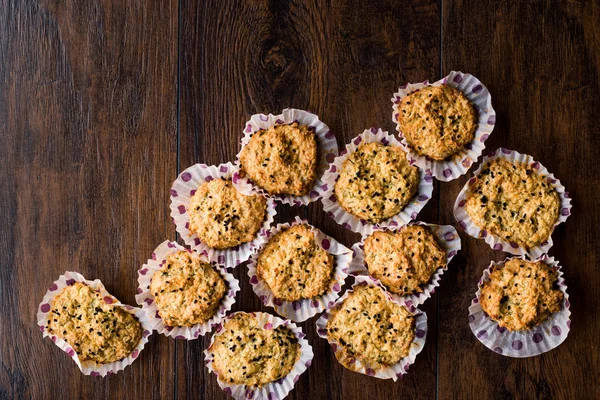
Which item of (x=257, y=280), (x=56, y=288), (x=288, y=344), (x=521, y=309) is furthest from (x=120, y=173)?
(x=521, y=309)

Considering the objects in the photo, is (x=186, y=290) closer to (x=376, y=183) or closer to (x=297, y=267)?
(x=297, y=267)

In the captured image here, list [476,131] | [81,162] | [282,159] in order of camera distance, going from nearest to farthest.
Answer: [282,159]
[476,131]
[81,162]

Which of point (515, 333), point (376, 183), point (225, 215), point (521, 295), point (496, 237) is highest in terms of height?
point (376, 183)

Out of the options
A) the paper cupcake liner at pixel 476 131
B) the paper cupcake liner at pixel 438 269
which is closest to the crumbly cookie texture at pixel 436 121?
the paper cupcake liner at pixel 476 131

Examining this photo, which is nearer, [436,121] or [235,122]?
[436,121]

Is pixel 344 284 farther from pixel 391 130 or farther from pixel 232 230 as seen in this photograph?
pixel 391 130

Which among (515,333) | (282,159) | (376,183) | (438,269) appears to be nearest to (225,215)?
(282,159)

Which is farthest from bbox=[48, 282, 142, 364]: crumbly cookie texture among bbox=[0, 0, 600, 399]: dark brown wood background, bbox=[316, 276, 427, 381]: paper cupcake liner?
bbox=[316, 276, 427, 381]: paper cupcake liner
